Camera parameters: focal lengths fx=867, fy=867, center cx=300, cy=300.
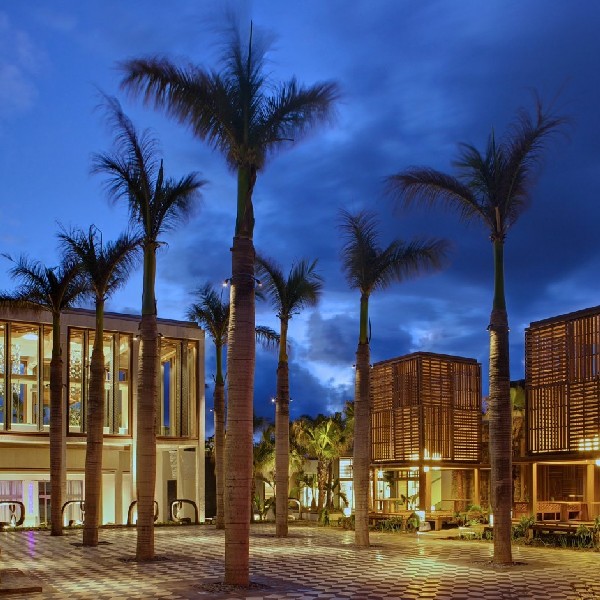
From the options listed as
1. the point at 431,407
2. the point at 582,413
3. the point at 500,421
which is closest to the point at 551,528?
the point at 582,413

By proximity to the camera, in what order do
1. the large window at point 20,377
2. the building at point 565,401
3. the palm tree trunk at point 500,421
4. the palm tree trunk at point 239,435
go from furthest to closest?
the large window at point 20,377, the building at point 565,401, the palm tree trunk at point 500,421, the palm tree trunk at point 239,435

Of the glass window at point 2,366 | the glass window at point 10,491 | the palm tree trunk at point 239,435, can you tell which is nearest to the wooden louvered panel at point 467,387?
the glass window at point 2,366

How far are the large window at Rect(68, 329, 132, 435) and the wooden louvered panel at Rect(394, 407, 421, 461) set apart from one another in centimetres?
1069

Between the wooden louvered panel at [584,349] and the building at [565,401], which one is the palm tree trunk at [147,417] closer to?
the building at [565,401]

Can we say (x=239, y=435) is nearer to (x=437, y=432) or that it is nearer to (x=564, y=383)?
(x=564, y=383)

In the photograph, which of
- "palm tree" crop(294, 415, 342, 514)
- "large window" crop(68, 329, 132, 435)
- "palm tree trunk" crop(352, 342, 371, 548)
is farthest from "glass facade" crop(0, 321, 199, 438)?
"palm tree trunk" crop(352, 342, 371, 548)

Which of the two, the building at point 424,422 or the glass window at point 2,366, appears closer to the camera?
the building at point 424,422

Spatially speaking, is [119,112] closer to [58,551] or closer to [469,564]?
[58,551]

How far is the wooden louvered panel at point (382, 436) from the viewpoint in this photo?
31688 mm

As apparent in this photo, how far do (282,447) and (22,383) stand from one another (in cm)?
1407

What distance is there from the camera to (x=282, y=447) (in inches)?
877

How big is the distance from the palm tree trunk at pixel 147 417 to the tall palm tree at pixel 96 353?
2.98 meters

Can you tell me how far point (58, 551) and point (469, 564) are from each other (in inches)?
358

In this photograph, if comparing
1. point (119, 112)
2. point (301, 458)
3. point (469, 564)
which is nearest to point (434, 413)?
point (301, 458)
